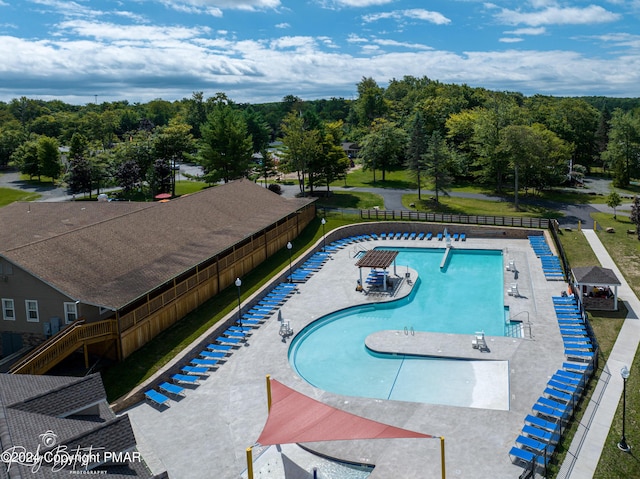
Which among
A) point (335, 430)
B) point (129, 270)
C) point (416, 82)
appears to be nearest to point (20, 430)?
point (335, 430)

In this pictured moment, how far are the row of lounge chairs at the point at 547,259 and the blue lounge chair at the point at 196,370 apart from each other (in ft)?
74.5

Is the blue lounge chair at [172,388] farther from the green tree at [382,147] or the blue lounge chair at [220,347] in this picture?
the green tree at [382,147]

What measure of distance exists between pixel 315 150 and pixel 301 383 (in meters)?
38.7

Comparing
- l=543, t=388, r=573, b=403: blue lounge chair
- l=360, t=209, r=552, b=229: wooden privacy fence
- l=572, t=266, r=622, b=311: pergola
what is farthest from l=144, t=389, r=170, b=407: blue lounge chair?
l=360, t=209, r=552, b=229: wooden privacy fence

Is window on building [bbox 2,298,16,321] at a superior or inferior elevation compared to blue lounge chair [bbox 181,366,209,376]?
superior

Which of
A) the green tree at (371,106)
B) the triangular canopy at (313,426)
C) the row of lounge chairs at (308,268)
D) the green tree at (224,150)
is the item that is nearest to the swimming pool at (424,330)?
the row of lounge chairs at (308,268)

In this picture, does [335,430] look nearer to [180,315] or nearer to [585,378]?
[585,378]

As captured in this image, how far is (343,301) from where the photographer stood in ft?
107

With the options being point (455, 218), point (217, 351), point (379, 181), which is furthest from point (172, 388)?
point (379, 181)

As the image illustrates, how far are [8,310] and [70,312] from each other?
3239mm

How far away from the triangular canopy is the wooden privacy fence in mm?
34113

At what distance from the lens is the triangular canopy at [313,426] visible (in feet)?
50.4

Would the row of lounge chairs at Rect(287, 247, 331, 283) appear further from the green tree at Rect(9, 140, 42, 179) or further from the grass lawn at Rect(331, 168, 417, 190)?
the green tree at Rect(9, 140, 42, 179)

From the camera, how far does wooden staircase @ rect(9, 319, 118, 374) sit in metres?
21.0
